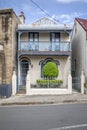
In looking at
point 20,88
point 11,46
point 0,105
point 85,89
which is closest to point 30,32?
point 11,46

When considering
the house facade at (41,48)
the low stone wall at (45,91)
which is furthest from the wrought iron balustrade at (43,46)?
the low stone wall at (45,91)

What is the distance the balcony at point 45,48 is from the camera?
2494 cm

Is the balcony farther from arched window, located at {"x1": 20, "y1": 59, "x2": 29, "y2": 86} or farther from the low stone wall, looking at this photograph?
the low stone wall

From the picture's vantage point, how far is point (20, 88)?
2523cm

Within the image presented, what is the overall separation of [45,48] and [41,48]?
0.39 metres

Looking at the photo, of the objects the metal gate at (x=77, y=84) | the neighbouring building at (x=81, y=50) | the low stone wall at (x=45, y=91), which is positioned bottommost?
the low stone wall at (x=45, y=91)

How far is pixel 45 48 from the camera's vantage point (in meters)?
25.3

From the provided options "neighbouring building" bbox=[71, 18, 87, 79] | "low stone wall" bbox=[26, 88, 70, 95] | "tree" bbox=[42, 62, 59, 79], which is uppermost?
"neighbouring building" bbox=[71, 18, 87, 79]

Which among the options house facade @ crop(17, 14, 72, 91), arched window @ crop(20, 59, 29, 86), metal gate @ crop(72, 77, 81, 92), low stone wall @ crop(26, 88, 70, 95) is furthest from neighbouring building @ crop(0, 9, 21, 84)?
metal gate @ crop(72, 77, 81, 92)

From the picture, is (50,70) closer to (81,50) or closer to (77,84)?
(77,84)

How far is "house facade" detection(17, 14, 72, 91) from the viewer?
2503 centimetres

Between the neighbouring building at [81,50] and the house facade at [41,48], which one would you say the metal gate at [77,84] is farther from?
the neighbouring building at [81,50]

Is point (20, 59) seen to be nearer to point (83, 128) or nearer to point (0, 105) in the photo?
point (0, 105)

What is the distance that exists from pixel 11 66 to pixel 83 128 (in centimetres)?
1506
